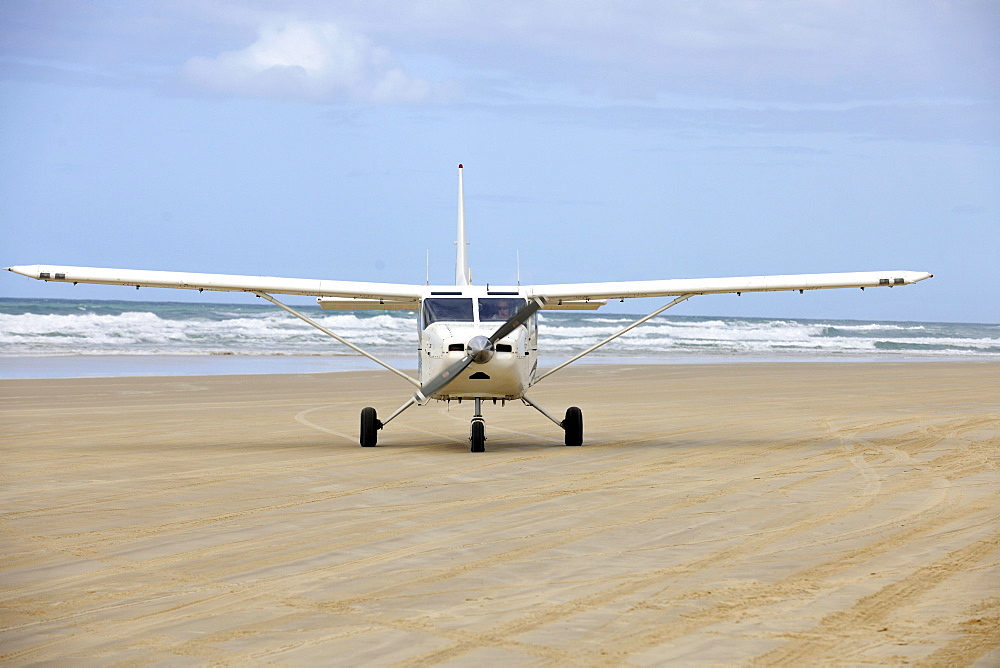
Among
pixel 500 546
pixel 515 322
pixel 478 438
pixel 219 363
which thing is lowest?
pixel 500 546

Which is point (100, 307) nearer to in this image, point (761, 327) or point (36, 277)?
point (761, 327)

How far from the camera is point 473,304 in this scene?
13992 millimetres

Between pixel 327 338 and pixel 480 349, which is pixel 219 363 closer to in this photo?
pixel 327 338

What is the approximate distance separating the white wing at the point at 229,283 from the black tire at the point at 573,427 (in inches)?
103

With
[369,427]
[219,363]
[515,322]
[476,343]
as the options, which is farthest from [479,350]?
[219,363]

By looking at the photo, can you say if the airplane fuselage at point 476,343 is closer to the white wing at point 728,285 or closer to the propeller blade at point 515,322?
the propeller blade at point 515,322

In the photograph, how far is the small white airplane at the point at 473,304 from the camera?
13.4m

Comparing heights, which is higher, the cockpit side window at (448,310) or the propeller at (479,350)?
the cockpit side window at (448,310)

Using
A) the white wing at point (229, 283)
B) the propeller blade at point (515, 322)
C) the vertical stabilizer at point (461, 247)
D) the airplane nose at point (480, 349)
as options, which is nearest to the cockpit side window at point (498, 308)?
the propeller blade at point (515, 322)

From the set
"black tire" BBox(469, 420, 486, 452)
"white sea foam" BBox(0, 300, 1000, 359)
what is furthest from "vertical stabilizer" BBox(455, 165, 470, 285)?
"white sea foam" BBox(0, 300, 1000, 359)

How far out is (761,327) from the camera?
83.0 metres

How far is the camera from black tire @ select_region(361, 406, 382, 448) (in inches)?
550

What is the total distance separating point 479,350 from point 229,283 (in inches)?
155

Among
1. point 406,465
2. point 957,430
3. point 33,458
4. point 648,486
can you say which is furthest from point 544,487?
point 957,430
